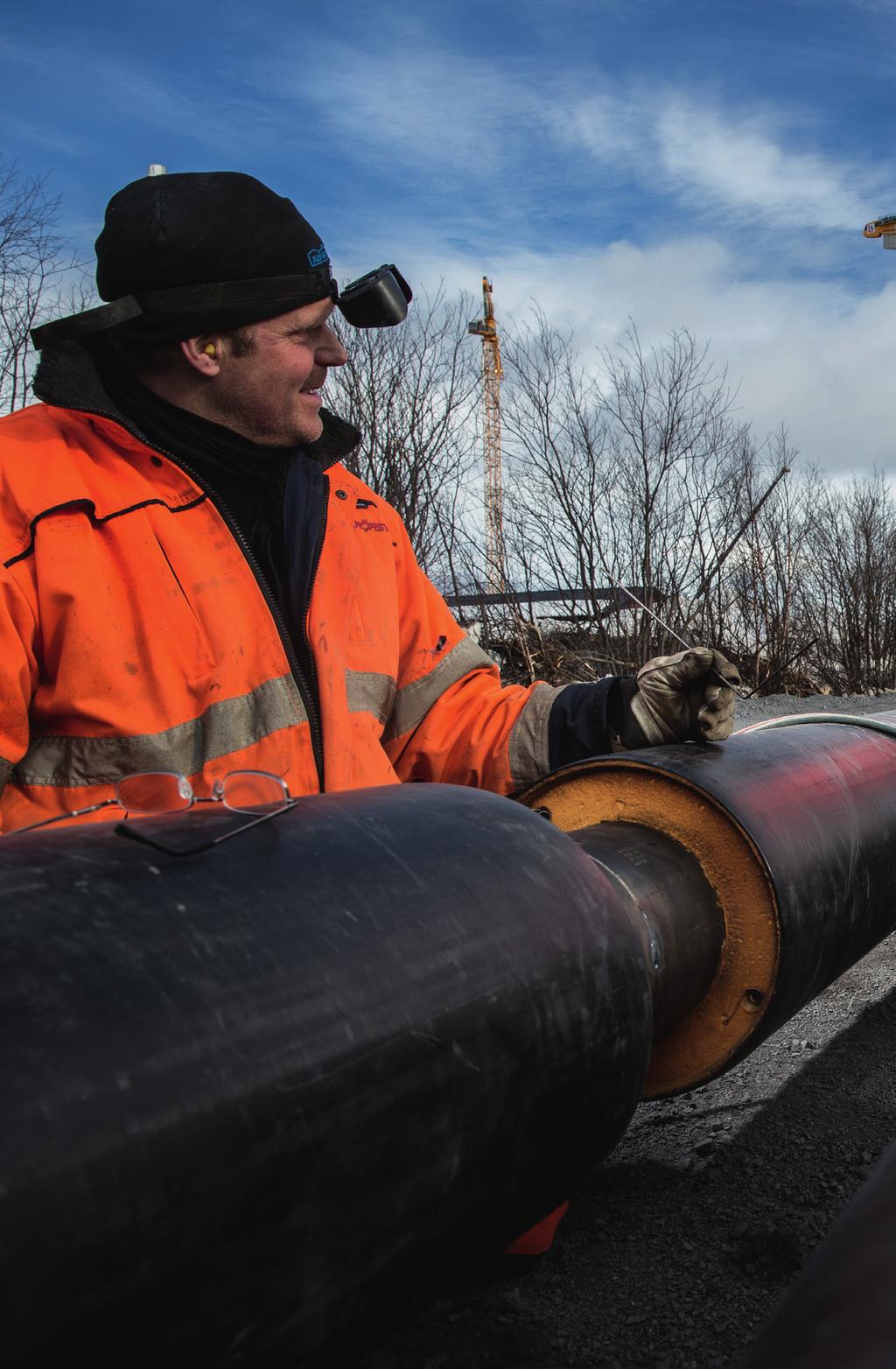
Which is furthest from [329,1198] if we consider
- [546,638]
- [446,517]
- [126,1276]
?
[546,638]

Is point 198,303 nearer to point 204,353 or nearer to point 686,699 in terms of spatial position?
point 204,353

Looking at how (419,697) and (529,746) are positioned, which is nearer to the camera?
(529,746)

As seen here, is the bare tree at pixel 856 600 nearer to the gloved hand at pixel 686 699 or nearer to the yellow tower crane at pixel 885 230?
the gloved hand at pixel 686 699

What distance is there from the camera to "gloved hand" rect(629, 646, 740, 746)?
2.04 metres

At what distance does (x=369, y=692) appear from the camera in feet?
7.52

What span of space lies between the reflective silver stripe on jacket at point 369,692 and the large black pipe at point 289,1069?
1.00 meters

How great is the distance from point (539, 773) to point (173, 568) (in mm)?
874

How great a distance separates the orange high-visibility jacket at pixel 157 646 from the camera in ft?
6.18

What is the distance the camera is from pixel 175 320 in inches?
88.2

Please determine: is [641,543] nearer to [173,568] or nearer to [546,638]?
[546,638]

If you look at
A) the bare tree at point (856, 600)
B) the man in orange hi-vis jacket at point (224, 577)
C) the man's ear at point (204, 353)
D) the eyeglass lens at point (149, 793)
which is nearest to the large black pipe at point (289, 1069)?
the eyeglass lens at point (149, 793)

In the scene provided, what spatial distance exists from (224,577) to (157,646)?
0.21 metres

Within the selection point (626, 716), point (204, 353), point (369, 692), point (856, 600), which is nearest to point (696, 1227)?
point (626, 716)

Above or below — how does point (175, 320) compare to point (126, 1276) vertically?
above
